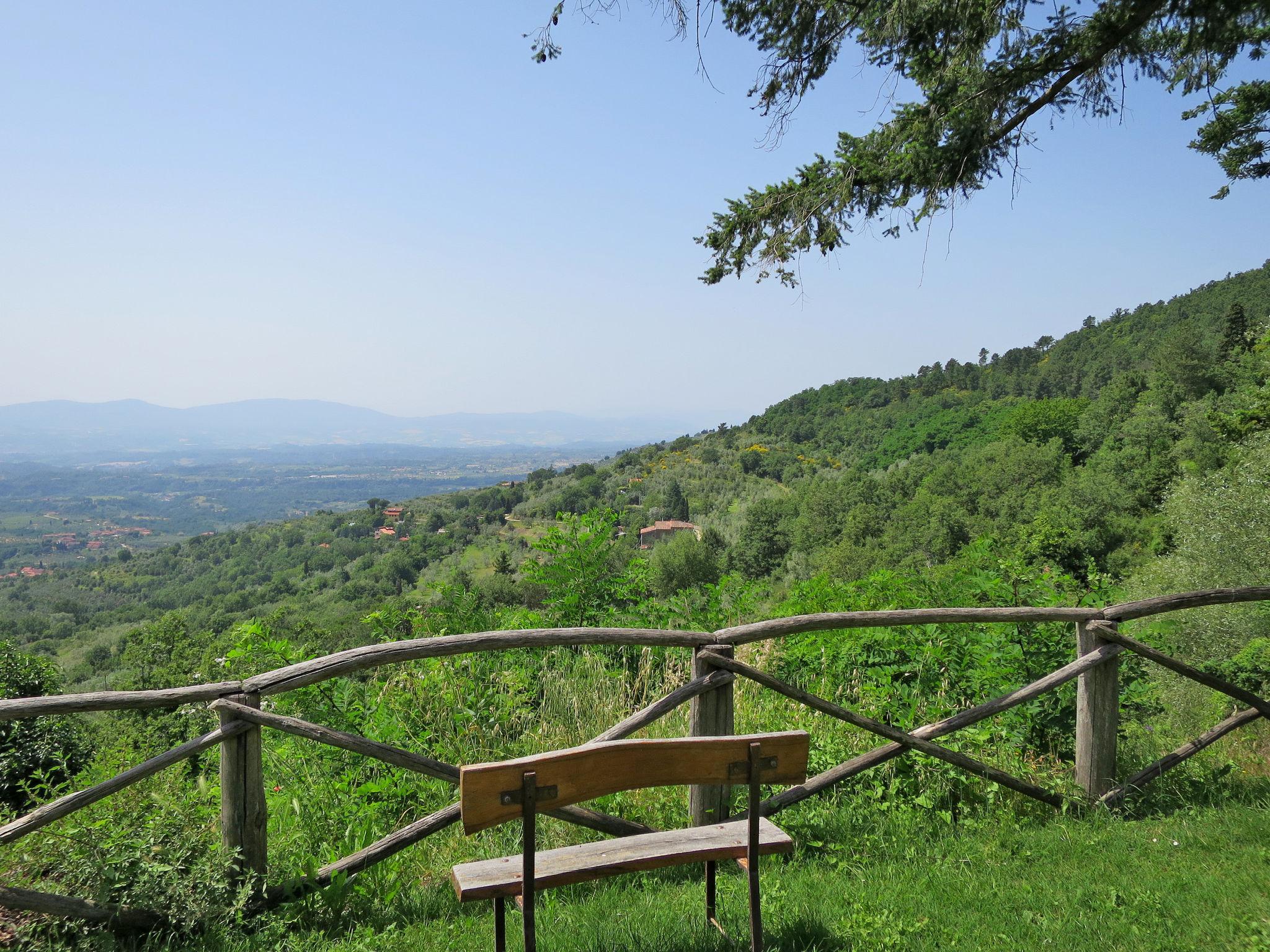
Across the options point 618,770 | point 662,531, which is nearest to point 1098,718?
point 618,770

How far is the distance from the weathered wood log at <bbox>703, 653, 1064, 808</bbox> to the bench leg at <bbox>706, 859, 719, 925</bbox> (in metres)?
0.82

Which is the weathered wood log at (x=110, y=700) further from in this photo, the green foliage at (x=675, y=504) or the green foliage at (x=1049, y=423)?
the green foliage at (x=1049, y=423)

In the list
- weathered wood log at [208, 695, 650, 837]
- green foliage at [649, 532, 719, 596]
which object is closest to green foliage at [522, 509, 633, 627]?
weathered wood log at [208, 695, 650, 837]

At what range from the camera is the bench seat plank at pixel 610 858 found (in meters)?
2.33

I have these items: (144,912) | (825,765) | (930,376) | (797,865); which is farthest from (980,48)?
(930,376)

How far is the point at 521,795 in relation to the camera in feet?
6.93

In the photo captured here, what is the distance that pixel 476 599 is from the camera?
19.4ft

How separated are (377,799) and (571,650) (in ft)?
6.48

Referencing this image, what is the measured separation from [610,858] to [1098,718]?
2804 mm

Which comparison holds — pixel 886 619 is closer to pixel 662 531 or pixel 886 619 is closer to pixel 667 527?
pixel 662 531

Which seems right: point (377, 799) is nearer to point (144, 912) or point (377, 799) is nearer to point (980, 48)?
point (144, 912)

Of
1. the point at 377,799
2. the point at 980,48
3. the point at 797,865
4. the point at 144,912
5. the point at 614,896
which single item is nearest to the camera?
the point at 144,912

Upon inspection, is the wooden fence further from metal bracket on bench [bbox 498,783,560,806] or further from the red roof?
A: the red roof

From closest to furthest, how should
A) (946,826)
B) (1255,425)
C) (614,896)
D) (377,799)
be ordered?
(614,896)
(946,826)
(377,799)
(1255,425)
